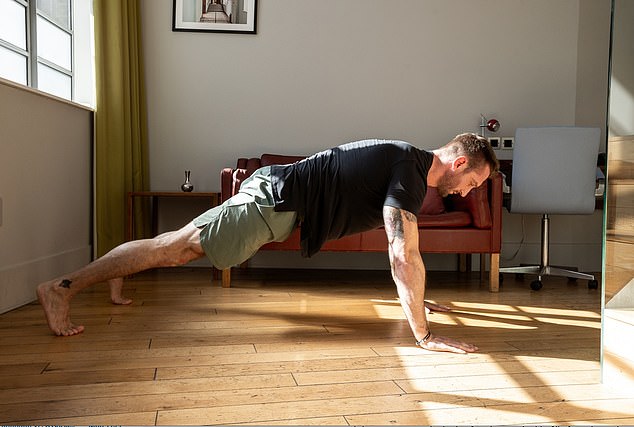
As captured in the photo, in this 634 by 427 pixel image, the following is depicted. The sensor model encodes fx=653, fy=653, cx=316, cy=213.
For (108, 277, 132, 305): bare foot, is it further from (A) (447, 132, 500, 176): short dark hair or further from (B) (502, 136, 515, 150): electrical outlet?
(B) (502, 136, 515, 150): electrical outlet

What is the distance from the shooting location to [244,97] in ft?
15.0

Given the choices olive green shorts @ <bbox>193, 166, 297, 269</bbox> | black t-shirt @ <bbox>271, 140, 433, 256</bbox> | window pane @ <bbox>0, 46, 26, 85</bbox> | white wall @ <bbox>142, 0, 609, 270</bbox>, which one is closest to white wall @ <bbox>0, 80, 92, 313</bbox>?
window pane @ <bbox>0, 46, 26, 85</bbox>

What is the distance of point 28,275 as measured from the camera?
3105 mm

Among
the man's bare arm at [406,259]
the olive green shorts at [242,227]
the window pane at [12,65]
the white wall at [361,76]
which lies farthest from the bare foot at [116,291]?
the white wall at [361,76]

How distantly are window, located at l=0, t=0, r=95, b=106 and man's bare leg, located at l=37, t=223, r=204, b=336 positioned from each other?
138 cm

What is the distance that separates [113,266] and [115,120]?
6.11 feet

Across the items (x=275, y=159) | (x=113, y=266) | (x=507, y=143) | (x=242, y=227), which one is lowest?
(x=113, y=266)

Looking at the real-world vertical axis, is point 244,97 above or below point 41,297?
above

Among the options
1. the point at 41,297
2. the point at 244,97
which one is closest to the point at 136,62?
the point at 244,97

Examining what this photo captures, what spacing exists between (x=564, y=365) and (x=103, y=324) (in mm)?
1722

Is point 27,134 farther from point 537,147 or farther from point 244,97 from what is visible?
point 537,147

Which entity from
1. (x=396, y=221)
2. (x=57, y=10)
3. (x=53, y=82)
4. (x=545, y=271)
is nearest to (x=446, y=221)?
(x=545, y=271)

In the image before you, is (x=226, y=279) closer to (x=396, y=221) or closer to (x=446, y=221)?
(x=446, y=221)

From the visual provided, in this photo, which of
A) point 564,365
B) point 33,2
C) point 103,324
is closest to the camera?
point 564,365
